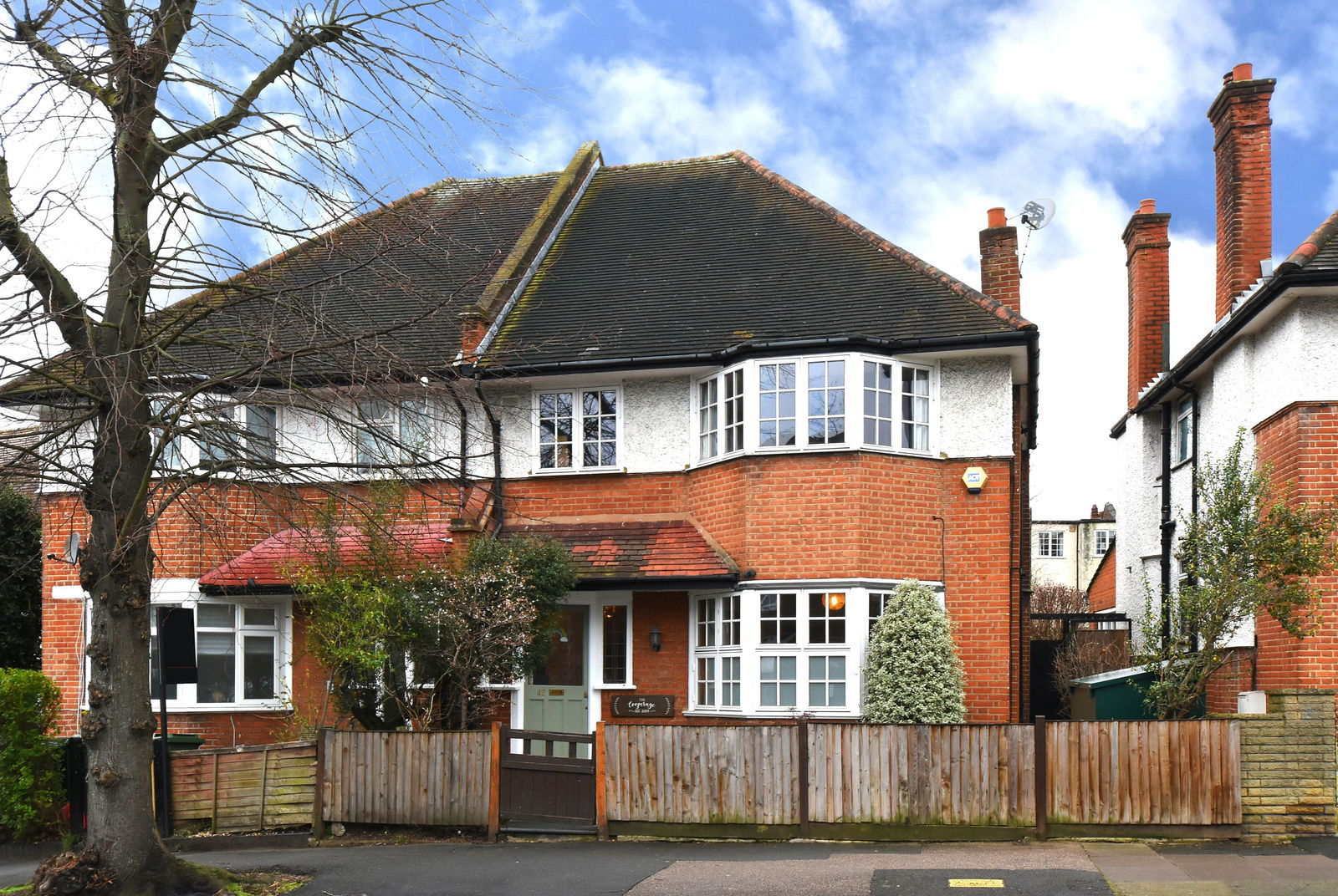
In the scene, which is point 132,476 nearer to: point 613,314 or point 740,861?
point 740,861

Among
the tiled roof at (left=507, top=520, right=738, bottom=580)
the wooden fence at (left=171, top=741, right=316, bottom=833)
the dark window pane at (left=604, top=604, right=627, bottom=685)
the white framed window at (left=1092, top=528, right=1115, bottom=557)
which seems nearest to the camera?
the wooden fence at (left=171, top=741, right=316, bottom=833)

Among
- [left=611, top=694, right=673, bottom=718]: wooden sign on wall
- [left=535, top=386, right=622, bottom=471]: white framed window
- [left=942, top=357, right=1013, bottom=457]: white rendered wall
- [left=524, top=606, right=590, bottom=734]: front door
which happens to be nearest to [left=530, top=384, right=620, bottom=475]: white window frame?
[left=535, top=386, right=622, bottom=471]: white framed window

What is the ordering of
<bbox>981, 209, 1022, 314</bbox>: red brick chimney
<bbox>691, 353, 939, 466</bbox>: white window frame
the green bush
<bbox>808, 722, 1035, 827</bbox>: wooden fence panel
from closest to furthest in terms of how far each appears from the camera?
<bbox>808, 722, 1035, 827</bbox>: wooden fence panel, the green bush, <bbox>691, 353, 939, 466</bbox>: white window frame, <bbox>981, 209, 1022, 314</bbox>: red brick chimney

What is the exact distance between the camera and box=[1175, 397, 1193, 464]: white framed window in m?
19.9

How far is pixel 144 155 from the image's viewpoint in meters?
10.3

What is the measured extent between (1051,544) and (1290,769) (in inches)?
1814

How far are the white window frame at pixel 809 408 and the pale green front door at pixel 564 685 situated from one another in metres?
3.04

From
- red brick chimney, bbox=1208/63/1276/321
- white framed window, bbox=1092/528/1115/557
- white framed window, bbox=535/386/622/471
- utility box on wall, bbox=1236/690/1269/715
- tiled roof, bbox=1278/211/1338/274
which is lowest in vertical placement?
utility box on wall, bbox=1236/690/1269/715

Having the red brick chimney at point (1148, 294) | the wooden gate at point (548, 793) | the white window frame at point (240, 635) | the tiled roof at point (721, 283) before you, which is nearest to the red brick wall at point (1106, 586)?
Result: the red brick chimney at point (1148, 294)

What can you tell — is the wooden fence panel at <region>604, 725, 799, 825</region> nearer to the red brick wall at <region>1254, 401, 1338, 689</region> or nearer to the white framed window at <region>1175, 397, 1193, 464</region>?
the red brick wall at <region>1254, 401, 1338, 689</region>

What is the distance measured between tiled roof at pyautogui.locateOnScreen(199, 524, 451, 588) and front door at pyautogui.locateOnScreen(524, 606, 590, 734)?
2024 mm

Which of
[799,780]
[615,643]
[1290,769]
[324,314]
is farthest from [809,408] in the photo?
[324,314]

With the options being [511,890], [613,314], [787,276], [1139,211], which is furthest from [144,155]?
[1139,211]

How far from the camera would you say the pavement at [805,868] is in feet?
32.9
